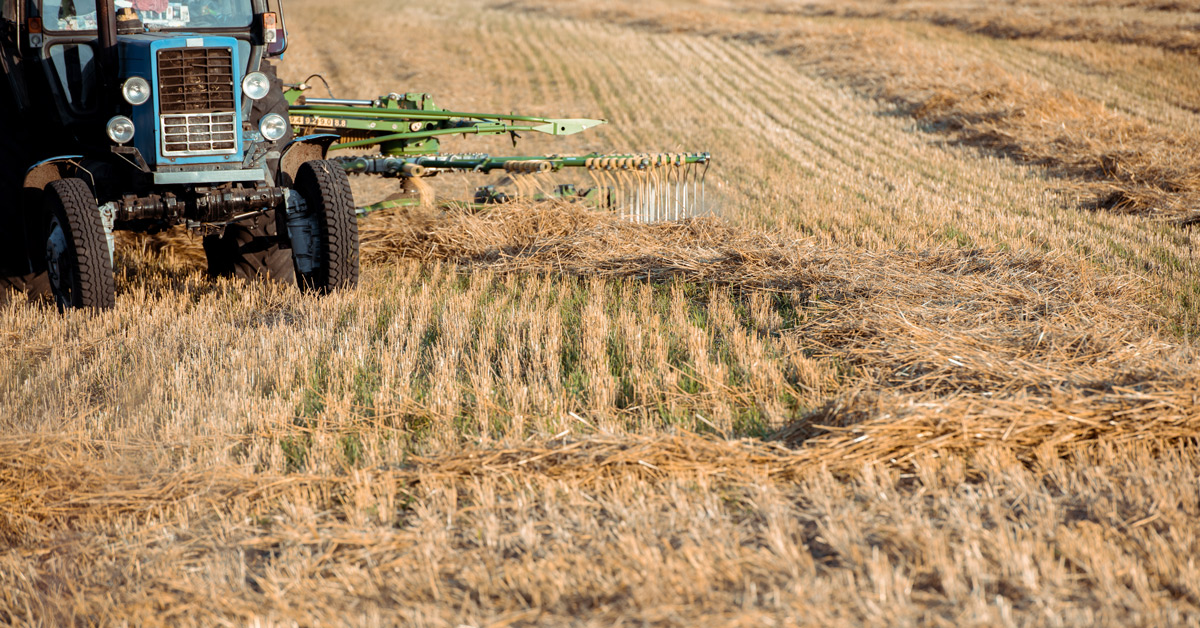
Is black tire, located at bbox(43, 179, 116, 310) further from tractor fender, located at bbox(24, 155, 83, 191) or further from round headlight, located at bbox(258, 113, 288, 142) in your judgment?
round headlight, located at bbox(258, 113, 288, 142)

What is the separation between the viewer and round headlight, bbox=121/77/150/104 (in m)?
5.51

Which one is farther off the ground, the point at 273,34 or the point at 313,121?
the point at 273,34

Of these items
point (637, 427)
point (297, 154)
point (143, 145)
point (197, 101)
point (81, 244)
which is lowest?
point (637, 427)

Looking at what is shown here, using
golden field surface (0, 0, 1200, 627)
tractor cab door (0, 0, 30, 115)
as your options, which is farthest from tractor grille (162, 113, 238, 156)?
tractor cab door (0, 0, 30, 115)

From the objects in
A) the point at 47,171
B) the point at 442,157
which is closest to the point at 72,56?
the point at 47,171

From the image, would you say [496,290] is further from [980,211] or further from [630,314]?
[980,211]

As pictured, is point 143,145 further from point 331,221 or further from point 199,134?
point 331,221

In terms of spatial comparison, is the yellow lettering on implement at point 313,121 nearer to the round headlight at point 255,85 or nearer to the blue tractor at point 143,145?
the blue tractor at point 143,145

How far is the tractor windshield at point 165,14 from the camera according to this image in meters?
5.86

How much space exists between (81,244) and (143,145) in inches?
29.0

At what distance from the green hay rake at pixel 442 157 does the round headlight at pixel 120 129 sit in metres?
2.02

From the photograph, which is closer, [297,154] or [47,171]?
[47,171]

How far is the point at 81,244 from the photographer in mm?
5289

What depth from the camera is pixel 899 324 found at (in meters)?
4.80
